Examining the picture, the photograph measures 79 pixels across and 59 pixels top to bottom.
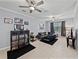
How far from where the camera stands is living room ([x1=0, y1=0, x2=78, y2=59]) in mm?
3891

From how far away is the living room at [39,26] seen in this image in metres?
3.89

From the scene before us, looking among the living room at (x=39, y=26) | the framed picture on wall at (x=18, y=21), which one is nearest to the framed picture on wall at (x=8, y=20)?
the living room at (x=39, y=26)

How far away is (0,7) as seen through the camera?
187 inches

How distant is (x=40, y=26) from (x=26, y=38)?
4.51 metres

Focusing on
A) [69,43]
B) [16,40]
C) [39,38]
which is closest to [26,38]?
[16,40]

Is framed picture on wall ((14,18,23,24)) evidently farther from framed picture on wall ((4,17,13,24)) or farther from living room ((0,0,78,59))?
framed picture on wall ((4,17,13,24))

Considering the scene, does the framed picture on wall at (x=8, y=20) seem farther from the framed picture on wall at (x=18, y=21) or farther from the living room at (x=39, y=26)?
the framed picture on wall at (x=18, y=21)

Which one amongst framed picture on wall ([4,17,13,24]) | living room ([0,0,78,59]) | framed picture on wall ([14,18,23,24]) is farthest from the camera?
framed picture on wall ([14,18,23,24])

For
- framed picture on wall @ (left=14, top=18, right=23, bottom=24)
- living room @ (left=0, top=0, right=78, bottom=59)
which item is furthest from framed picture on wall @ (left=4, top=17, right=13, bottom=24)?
framed picture on wall @ (left=14, top=18, right=23, bottom=24)

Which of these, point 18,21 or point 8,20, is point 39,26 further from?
point 8,20

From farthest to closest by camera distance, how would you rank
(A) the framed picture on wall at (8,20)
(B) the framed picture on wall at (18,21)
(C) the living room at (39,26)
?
(B) the framed picture on wall at (18,21) < (A) the framed picture on wall at (8,20) < (C) the living room at (39,26)

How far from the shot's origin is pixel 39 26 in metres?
9.28

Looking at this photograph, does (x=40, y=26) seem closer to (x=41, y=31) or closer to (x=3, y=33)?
(x=41, y=31)

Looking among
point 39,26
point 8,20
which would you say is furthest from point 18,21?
point 39,26
